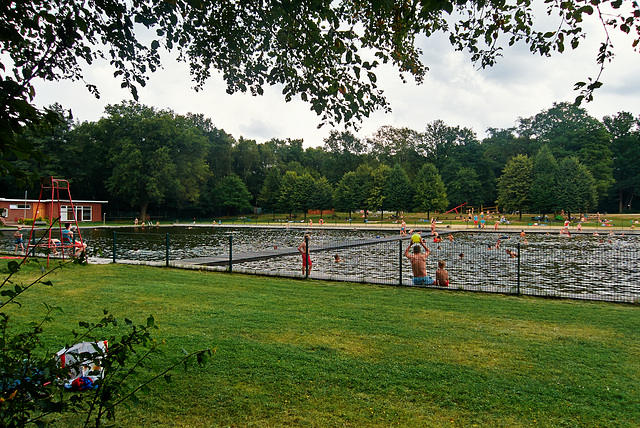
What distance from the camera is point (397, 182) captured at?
69.0 m

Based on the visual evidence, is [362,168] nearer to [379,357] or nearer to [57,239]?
[57,239]

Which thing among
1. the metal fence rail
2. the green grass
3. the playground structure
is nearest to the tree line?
the playground structure

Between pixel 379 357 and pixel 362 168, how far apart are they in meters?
71.2

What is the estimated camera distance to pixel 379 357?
5312mm

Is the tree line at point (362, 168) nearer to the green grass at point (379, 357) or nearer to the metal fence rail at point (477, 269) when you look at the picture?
the metal fence rail at point (477, 269)

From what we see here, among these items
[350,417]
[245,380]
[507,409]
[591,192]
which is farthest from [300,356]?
[591,192]

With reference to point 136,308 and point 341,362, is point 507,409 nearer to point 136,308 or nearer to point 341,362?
point 341,362

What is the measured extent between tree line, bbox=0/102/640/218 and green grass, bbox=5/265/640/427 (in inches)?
2177

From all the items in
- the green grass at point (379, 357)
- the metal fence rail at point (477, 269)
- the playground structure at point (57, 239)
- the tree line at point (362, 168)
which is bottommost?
the metal fence rail at point (477, 269)

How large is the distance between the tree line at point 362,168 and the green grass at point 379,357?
181 ft

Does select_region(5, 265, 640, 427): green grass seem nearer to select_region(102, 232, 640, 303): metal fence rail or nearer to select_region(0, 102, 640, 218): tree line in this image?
select_region(102, 232, 640, 303): metal fence rail

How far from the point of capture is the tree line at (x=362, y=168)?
211 feet

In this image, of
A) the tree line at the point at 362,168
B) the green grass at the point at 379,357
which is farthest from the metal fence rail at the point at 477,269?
the tree line at the point at 362,168

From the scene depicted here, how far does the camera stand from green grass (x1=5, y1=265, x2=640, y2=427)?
386cm
